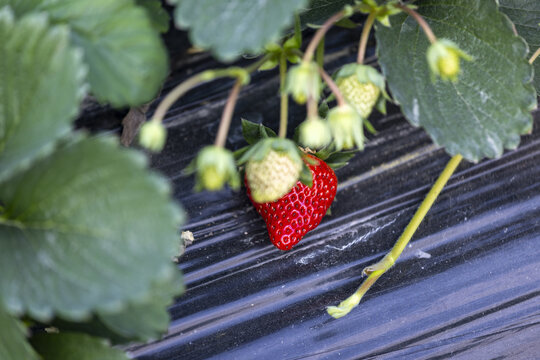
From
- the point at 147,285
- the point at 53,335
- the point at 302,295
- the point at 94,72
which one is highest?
the point at 94,72

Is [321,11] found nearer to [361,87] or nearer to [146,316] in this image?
[361,87]

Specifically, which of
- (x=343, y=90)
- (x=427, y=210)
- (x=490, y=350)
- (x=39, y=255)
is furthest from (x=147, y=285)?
(x=490, y=350)

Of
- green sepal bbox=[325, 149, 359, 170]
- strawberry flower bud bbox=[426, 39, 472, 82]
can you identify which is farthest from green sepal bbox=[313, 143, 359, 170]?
strawberry flower bud bbox=[426, 39, 472, 82]

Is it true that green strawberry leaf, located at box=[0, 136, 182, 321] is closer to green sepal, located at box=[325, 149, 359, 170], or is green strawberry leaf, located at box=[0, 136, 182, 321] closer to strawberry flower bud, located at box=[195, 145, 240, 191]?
strawberry flower bud, located at box=[195, 145, 240, 191]

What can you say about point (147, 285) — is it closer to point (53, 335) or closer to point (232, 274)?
point (53, 335)

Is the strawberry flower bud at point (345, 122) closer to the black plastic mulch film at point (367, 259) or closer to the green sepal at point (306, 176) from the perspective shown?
the green sepal at point (306, 176)

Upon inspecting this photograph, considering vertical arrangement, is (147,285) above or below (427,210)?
above
